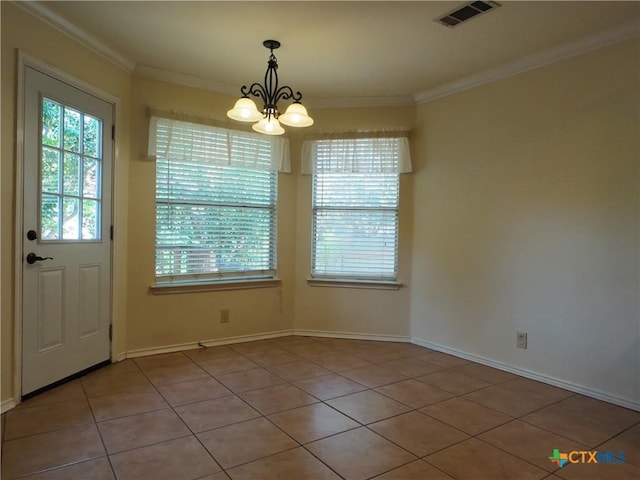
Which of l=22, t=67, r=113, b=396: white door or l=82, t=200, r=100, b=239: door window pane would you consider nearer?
l=22, t=67, r=113, b=396: white door

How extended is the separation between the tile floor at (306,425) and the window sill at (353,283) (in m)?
0.92

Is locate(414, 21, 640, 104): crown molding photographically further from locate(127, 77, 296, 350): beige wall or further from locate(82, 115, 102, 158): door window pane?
locate(82, 115, 102, 158): door window pane

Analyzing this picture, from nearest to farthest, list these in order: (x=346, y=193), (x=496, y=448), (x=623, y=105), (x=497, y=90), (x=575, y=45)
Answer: (x=496, y=448) < (x=623, y=105) < (x=575, y=45) < (x=497, y=90) < (x=346, y=193)

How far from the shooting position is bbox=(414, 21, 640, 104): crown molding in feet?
8.87

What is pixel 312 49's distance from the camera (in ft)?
10.1

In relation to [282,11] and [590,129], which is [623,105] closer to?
[590,129]

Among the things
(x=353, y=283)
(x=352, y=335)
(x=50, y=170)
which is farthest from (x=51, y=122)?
(x=352, y=335)

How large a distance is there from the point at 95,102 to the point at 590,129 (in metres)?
3.58

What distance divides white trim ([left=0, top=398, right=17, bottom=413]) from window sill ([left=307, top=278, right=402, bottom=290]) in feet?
8.51

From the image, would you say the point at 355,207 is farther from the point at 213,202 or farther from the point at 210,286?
the point at 210,286

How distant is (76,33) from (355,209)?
2695mm

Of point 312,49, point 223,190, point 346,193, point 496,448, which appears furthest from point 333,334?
point 312,49

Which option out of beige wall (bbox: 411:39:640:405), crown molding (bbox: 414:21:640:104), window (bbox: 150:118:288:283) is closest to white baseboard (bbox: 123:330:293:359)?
window (bbox: 150:118:288:283)

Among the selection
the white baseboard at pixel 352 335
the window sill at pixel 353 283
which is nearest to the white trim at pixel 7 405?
the white baseboard at pixel 352 335
